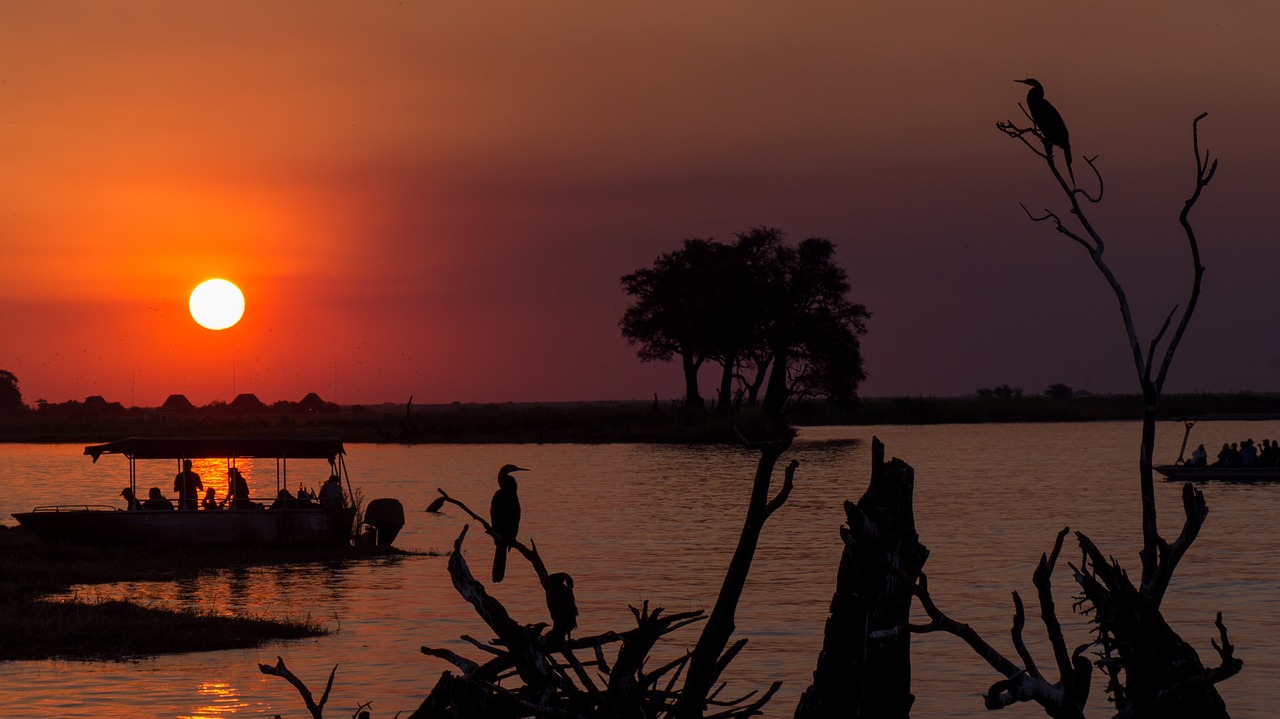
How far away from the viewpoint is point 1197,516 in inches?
313

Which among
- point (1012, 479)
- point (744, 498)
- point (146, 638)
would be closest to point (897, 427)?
point (1012, 479)

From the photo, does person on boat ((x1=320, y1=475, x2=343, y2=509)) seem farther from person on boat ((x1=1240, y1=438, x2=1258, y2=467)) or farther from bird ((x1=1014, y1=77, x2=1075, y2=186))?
person on boat ((x1=1240, y1=438, x2=1258, y2=467))

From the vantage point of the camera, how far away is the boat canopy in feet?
105

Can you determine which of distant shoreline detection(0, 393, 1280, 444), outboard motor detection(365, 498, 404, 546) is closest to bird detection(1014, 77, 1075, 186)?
outboard motor detection(365, 498, 404, 546)

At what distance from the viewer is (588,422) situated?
110 m

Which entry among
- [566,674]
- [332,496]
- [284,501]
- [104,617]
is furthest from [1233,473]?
[566,674]

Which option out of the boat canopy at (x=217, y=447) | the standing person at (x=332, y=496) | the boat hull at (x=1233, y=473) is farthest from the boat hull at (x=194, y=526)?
the boat hull at (x=1233, y=473)

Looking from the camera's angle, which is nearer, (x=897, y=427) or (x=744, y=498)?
(x=744, y=498)

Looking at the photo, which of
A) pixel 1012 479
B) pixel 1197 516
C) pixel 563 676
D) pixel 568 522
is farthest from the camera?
pixel 1012 479

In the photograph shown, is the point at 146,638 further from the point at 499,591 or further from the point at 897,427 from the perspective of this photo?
the point at 897,427

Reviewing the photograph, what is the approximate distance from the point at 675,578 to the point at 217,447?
35.3 ft

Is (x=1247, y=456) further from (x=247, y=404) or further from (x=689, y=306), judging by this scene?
(x=247, y=404)

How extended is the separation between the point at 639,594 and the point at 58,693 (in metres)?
14.2

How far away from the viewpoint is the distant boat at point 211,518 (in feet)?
101
